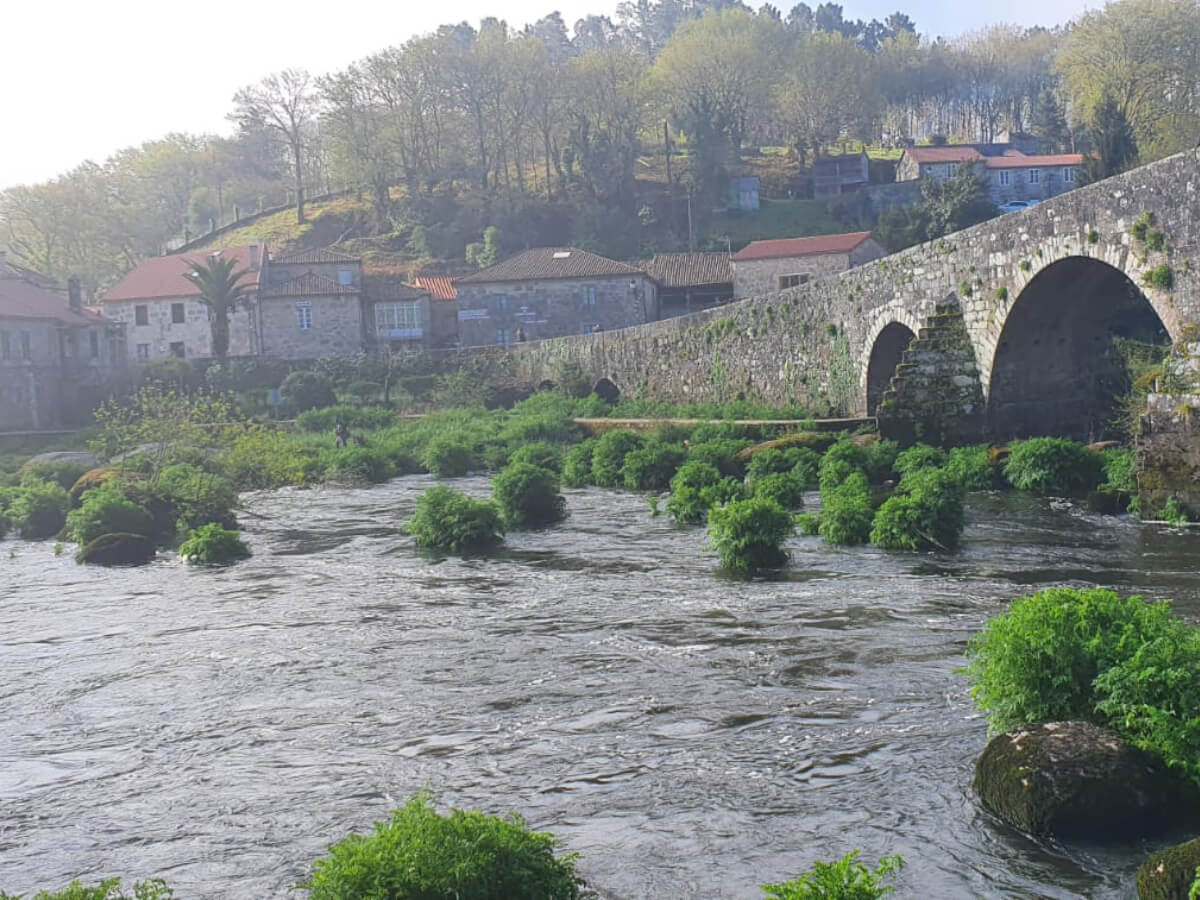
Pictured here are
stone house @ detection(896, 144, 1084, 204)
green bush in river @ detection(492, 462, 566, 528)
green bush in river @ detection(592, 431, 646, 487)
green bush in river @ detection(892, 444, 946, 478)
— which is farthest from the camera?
stone house @ detection(896, 144, 1084, 204)

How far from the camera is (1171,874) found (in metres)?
5.50

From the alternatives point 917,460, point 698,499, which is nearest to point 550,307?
point 917,460

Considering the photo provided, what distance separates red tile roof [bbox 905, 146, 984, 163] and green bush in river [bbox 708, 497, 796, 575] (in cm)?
6939

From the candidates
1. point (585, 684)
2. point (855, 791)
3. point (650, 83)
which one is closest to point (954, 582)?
point (585, 684)

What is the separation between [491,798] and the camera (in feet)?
24.9

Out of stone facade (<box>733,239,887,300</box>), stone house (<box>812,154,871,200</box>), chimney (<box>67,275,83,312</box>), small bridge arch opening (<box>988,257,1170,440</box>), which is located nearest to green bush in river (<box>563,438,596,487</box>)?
small bridge arch opening (<box>988,257,1170,440</box>)

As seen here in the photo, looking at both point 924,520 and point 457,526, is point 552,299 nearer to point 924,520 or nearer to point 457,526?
point 457,526

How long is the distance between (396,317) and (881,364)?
3684cm

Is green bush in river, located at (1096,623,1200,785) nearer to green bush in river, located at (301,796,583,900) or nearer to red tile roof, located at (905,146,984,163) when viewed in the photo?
green bush in river, located at (301,796,583,900)

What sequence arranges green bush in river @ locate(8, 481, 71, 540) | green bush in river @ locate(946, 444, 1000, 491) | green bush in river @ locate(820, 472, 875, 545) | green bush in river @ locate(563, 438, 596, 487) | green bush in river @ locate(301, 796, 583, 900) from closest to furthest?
1. green bush in river @ locate(301, 796, 583, 900)
2. green bush in river @ locate(820, 472, 875, 545)
3. green bush in river @ locate(946, 444, 1000, 491)
4. green bush in river @ locate(8, 481, 71, 540)
5. green bush in river @ locate(563, 438, 596, 487)

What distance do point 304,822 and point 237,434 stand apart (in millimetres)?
19287

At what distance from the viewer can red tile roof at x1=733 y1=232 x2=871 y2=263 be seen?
56.5 metres

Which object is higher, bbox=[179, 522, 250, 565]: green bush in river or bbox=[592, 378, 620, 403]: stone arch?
bbox=[592, 378, 620, 403]: stone arch

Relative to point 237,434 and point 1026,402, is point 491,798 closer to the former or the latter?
point 1026,402
